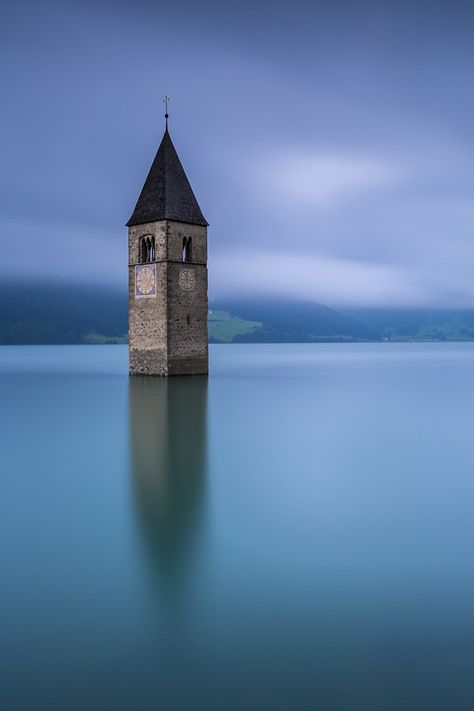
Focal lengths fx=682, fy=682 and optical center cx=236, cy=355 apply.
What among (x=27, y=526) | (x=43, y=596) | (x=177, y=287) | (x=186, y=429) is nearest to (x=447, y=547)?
(x=43, y=596)

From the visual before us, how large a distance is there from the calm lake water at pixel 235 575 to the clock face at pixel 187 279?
1807 centimetres

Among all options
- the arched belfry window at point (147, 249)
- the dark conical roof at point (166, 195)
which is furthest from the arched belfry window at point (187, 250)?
the arched belfry window at point (147, 249)

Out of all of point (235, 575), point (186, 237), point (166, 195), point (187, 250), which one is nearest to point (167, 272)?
point (187, 250)

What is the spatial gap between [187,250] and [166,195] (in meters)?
2.79

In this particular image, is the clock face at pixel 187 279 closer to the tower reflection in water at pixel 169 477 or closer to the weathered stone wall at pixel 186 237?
the weathered stone wall at pixel 186 237

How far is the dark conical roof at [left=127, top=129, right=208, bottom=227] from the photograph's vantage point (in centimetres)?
3228

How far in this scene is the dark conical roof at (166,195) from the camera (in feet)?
106

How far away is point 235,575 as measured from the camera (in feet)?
21.2

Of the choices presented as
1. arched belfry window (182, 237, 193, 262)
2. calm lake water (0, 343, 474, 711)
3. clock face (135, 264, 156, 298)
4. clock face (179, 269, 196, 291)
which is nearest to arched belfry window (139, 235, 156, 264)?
clock face (135, 264, 156, 298)

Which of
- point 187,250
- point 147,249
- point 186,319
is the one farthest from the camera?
point 147,249

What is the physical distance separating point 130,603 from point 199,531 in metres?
2.25

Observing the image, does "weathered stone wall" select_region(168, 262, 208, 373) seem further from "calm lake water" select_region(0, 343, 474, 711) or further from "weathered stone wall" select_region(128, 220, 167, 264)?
"calm lake water" select_region(0, 343, 474, 711)

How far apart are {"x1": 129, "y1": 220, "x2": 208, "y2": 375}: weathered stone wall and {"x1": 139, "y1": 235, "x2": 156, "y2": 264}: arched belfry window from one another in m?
0.24

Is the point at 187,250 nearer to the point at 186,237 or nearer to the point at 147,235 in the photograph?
the point at 186,237
